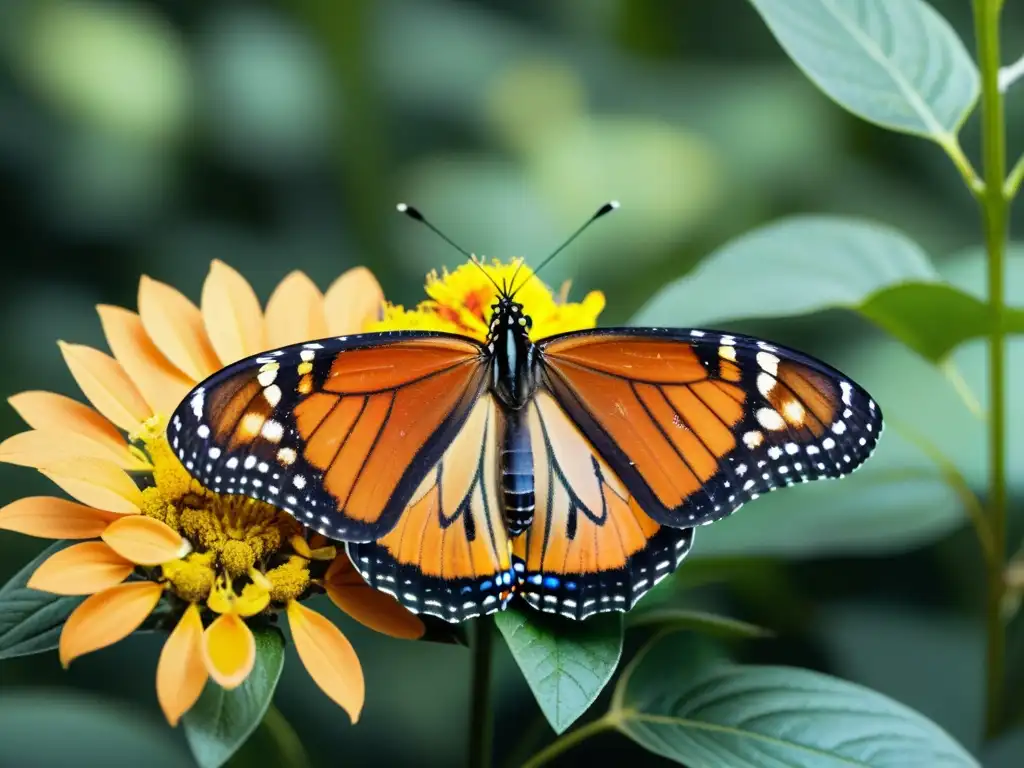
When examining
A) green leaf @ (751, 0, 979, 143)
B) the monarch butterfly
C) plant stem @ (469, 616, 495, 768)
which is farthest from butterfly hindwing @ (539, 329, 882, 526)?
green leaf @ (751, 0, 979, 143)

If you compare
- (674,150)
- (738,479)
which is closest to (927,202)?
(674,150)

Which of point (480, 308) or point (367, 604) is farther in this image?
point (480, 308)

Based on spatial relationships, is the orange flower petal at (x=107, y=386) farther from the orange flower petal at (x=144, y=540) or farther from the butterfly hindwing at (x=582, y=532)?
the butterfly hindwing at (x=582, y=532)

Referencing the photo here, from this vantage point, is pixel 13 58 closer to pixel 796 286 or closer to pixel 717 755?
pixel 796 286

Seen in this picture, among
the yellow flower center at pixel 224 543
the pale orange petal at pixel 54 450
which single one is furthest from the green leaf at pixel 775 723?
the pale orange petal at pixel 54 450

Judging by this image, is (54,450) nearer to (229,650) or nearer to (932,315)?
(229,650)

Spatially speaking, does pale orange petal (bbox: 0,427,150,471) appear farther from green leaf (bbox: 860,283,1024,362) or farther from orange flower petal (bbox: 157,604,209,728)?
green leaf (bbox: 860,283,1024,362)

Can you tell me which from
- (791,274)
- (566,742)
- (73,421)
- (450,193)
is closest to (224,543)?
(73,421)
